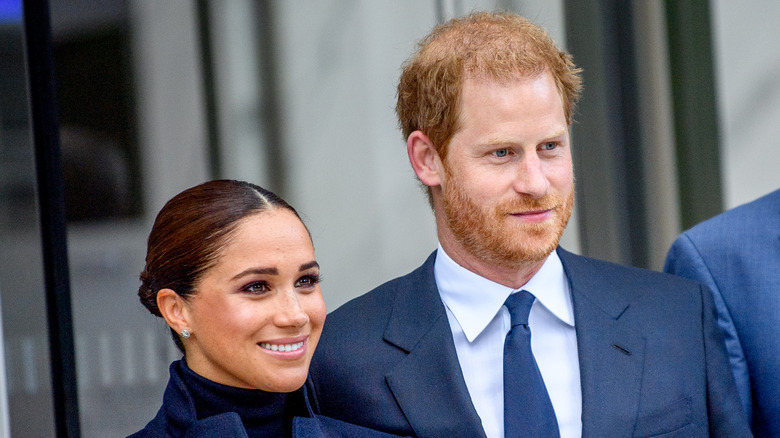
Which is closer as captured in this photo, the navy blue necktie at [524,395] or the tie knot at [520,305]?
the navy blue necktie at [524,395]

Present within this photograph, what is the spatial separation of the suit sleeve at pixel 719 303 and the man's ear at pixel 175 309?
1.39 m

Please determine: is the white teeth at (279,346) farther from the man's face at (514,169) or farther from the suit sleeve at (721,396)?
the suit sleeve at (721,396)

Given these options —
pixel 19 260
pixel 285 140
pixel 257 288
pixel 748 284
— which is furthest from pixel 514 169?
pixel 19 260

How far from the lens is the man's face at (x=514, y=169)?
7.57ft

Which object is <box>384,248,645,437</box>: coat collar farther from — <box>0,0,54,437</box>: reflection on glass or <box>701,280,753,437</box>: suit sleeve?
<box>0,0,54,437</box>: reflection on glass

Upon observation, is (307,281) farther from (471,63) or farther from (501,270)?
(471,63)

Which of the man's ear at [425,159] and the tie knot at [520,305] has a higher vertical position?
the man's ear at [425,159]

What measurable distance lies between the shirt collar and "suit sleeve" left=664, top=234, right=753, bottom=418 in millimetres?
420

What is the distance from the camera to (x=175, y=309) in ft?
7.07

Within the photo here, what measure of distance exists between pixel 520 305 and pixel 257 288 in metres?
0.67

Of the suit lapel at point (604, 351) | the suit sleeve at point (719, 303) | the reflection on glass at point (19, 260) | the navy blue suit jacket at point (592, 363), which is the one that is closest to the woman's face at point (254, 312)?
the navy blue suit jacket at point (592, 363)

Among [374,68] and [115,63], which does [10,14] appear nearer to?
[115,63]

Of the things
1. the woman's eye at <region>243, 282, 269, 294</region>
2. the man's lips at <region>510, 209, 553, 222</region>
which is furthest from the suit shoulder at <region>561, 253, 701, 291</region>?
the woman's eye at <region>243, 282, 269, 294</region>

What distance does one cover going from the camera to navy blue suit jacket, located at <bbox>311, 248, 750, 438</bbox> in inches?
90.8
